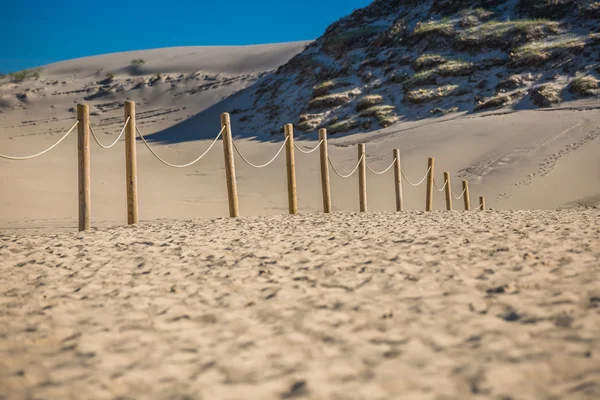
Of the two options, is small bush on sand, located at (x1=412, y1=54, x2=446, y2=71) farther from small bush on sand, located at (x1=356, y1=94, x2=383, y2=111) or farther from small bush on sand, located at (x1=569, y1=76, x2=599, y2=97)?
small bush on sand, located at (x1=569, y1=76, x2=599, y2=97)

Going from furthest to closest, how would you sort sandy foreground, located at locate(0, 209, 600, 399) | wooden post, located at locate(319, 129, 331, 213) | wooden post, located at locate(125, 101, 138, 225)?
1. wooden post, located at locate(319, 129, 331, 213)
2. wooden post, located at locate(125, 101, 138, 225)
3. sandy foreground, located at locate(0, 209, 600, 399)

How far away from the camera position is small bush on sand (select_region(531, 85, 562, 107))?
63.5 ft

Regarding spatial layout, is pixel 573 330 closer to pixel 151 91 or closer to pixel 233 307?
pixel 233 307

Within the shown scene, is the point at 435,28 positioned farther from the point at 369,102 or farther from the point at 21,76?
the point at 21,76

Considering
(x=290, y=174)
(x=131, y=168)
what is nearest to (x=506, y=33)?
(x=290, y=174)

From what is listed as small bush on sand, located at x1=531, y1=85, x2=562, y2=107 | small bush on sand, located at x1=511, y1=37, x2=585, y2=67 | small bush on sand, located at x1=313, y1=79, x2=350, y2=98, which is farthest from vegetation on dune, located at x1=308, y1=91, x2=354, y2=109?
small bush on sand, located at x1=531, y1=85, x2=562, y2=107

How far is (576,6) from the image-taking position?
24.2m

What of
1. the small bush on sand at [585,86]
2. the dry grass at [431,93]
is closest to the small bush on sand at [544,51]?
the small bush on sand at [585,86]

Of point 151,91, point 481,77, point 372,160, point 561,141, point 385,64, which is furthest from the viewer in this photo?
point 151,91

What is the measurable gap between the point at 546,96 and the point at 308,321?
67.9 ft

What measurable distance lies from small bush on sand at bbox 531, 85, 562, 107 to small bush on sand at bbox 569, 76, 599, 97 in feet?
2.08

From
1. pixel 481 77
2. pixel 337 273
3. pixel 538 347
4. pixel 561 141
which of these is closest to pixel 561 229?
pixel 337 273

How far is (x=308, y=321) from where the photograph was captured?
2.33 meters

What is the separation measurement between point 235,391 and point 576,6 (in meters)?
29.0
